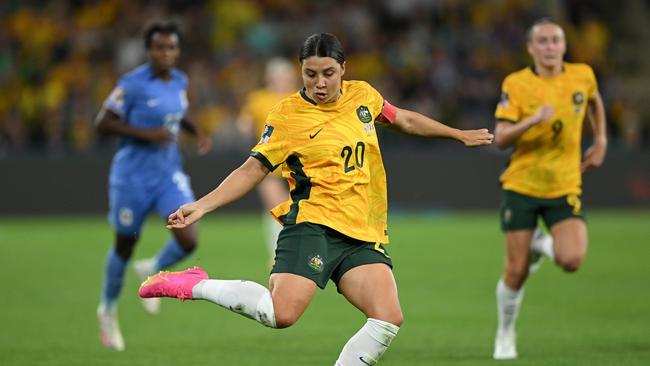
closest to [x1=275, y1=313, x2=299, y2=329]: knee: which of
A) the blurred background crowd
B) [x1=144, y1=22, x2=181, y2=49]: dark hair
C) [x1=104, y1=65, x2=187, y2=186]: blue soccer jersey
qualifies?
[x1=104, y1=65, x2=187, y2=186]: blue soccer jersey

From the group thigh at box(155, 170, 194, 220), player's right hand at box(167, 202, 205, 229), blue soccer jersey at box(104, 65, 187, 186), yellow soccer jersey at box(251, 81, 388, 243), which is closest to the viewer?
player's right hand at box(167, 202, 205, 229)

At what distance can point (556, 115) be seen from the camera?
30.8 ft

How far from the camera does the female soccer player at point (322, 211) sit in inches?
275

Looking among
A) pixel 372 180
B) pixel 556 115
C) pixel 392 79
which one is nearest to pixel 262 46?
pixel 392 79

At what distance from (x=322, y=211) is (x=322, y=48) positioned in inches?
38.4

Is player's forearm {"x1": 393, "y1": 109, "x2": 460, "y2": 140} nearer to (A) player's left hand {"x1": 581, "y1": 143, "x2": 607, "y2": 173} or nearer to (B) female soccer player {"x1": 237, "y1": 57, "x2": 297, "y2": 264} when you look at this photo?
(A) player's left hand {"x1": 581, "y1": 143, "x2": 607, "y2": 173}

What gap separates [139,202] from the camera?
35.0 ft

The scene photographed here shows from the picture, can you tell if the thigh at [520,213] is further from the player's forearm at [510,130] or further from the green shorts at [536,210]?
the player's forearm at [510,130]

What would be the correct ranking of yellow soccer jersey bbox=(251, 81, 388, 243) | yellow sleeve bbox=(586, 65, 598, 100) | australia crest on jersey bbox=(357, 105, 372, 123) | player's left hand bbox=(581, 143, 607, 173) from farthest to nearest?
1. player's left hand bbox=(581, 143, 607, 173)
2. yellow sleeve bbox=(586, 65, 598, 100)
3. australia crest on jersey bbox=(357, 105, 372, 123)
4. yellow soccer jersey bbox=(251, 81, 388, 243)

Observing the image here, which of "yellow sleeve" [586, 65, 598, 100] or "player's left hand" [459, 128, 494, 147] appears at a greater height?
"yellow sleeve" [586, 65, 598, 100]

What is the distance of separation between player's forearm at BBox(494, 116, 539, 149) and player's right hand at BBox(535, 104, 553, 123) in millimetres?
22

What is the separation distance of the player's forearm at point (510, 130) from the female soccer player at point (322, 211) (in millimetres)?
1560

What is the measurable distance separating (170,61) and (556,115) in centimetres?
350

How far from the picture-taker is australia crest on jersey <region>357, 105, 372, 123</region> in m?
7.23
